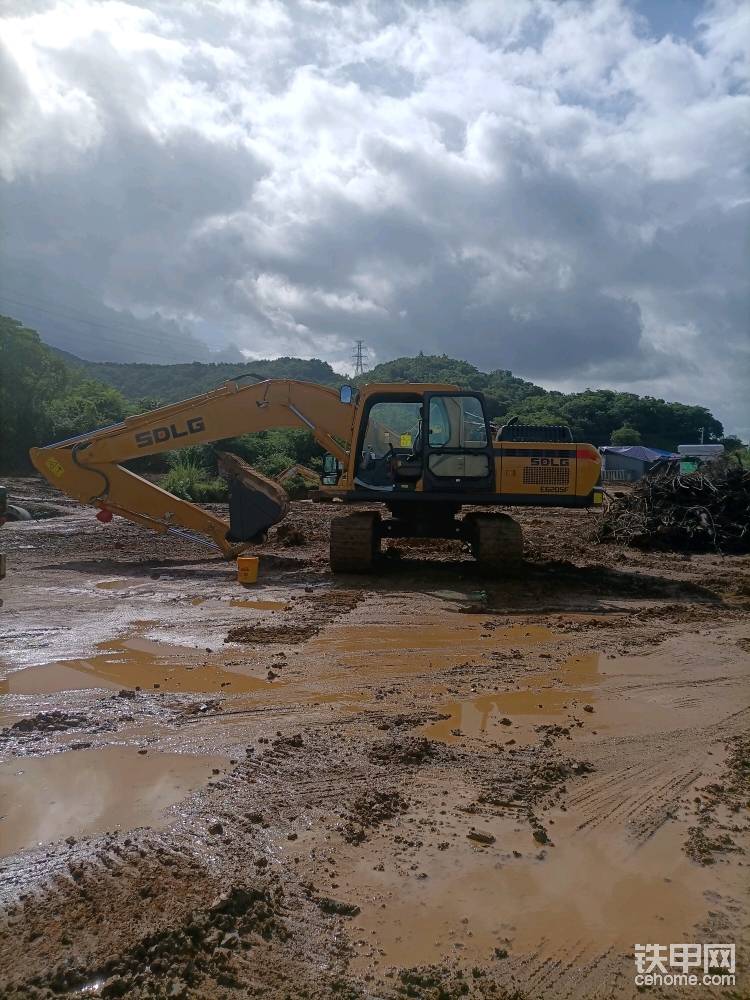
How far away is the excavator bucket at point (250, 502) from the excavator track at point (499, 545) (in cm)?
303

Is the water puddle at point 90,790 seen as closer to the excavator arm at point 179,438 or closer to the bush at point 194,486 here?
the excavator arm at point 179,438

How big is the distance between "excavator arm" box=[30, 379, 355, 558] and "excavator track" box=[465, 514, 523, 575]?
2467mm

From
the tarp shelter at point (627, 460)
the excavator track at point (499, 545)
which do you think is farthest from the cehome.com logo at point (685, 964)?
the tarp shelter at point (627, 460)

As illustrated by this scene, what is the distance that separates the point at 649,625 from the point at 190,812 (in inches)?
215

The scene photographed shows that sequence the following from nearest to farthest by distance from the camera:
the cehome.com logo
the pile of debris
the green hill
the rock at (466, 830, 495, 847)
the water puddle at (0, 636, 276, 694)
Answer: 1. the cehome.com logo
2. the rock at (466, 830, 495, 847)
3. the water puddle at (0, 636, 276, 694)
4. the pile of debris
5. the green hill

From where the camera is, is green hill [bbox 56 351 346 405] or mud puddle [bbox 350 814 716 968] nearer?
mud puddle [bbox 350 814 716 968]

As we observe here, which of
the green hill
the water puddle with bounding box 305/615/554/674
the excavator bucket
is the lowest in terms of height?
the water puddle with bounding box 305/615/554/674

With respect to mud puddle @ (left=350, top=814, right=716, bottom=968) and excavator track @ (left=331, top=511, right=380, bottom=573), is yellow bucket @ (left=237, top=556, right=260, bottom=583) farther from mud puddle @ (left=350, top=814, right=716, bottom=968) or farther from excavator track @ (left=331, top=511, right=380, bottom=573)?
mud puddle @ (left=350, top=814, right=716, bottom=968)

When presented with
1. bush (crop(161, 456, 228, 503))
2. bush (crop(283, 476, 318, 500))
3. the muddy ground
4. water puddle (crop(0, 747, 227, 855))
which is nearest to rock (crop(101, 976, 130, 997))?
the muddy ground

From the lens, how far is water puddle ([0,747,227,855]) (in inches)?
125

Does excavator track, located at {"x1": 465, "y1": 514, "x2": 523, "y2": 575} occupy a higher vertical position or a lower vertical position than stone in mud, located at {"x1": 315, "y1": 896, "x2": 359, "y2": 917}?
higher

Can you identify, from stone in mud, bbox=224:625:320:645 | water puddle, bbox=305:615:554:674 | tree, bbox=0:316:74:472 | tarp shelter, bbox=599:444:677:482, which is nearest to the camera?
water puddle, bbox=305:615:554:674

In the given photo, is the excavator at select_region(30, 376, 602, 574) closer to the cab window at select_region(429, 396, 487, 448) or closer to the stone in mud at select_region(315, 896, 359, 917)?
the cab window at select_region(429, 396, 487, 448)

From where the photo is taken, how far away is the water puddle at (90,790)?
319 cm
